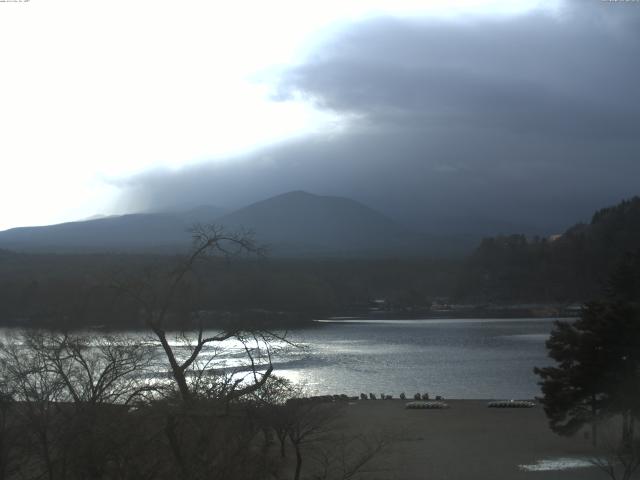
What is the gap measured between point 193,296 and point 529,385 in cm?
2738

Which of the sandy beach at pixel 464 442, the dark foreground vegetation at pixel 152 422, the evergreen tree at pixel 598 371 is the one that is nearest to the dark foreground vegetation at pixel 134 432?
the dark foreground vegetation at pixel 152 422

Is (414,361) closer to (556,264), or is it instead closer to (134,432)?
(134,432)

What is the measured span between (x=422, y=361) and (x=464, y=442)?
24685 millimetres

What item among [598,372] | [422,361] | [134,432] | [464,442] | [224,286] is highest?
[224,286]

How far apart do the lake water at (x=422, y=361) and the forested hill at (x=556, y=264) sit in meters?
34.5

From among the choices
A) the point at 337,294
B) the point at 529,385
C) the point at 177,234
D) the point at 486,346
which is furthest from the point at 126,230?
the point at 529,385

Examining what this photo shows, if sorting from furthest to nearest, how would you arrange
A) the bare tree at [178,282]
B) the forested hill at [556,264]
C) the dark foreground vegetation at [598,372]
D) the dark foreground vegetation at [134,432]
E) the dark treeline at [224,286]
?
the forested hill at [556,264] → the dark foreground vegetation at [598,372] → the dark treeline at [224,286] → the bare tree at [178,282] → the dark foreground vegetation at [134,432]

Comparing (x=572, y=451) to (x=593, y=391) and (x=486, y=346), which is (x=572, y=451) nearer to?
(x=593, y=391)

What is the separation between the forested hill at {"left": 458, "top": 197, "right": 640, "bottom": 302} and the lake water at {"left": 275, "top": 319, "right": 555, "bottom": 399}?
34.5 meters

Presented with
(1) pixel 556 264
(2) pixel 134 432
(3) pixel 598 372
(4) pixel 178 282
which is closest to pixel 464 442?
(3) pixel 598 372

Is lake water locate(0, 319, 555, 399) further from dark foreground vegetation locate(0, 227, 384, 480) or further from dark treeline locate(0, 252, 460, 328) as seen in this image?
dark foreground vegetation locate(0, 227, 384, 480)

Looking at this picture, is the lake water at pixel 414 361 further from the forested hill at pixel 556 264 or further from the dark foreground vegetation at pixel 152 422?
the forested hill at pixel 556 264

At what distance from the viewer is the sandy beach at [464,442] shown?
17613 millimetres

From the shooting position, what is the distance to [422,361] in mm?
46344
